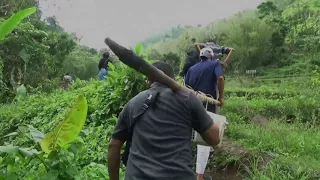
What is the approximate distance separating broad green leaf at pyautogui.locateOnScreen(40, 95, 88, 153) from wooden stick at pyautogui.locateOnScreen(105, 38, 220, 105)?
0.41 metres

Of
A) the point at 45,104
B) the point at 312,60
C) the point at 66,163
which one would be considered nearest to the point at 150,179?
the point at 66,163

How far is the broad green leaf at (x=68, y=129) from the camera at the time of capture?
8.93 feet

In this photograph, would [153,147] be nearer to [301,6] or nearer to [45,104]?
[45,104]

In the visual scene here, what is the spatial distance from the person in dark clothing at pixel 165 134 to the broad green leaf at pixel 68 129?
27cm

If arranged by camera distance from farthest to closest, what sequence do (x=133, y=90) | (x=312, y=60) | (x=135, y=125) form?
(x=312, y=60)
(x=133, y=90)
(x=135, y=125)

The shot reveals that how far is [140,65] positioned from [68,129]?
24.7 inches

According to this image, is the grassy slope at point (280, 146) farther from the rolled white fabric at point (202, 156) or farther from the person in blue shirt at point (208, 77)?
the person in blue shirt at point (208, 77)

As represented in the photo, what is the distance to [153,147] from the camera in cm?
256

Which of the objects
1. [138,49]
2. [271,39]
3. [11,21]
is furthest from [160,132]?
[271,39]

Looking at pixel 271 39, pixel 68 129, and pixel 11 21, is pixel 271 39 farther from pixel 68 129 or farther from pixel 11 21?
pixel 11 21

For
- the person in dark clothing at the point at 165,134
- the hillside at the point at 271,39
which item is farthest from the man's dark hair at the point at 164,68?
the hillside at the point at 271,39

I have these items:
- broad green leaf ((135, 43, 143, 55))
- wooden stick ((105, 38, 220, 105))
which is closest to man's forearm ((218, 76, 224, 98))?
broad green leaf ((135, 43, 143, 55))

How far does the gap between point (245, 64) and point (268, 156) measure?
27.8 m

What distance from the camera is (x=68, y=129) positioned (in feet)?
9.02
